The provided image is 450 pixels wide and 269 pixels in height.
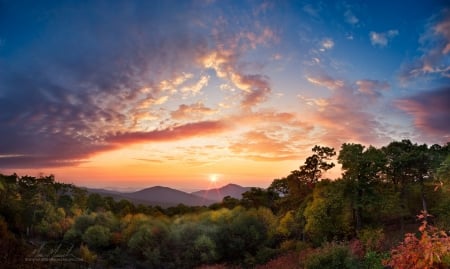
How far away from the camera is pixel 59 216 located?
156 feet

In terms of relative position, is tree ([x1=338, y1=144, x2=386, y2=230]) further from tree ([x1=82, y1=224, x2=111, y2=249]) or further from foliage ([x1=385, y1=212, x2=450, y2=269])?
tree ([x1=82, y1=224, x2=111, y2=249])

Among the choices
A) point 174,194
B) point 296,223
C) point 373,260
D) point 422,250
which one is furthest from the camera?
point 174,194

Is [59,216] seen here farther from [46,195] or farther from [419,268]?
[419,268]

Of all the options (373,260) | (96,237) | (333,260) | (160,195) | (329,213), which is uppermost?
(329,213)

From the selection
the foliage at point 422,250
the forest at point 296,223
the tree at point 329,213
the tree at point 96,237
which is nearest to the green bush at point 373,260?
the forest at point 296,223

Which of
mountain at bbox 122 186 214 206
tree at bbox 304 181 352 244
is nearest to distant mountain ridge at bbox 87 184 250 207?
mountain at bbox 122 186 214 206

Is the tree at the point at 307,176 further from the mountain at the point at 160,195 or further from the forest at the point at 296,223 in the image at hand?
the mountain at the point at 160,195

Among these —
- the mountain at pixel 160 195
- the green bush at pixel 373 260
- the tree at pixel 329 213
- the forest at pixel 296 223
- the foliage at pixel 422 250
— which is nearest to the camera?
the foliage at pixel 422 250

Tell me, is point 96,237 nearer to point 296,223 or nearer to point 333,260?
point 296,223

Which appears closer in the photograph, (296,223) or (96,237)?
(296,223)

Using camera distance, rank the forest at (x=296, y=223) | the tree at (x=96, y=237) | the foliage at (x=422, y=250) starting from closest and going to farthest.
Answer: the foliage at (x=422, y=250), the forest at (x=296, y=223), the tree at (x=96, y=237)

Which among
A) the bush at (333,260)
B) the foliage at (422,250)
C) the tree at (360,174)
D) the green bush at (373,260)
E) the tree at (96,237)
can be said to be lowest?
the tree at (96,237)

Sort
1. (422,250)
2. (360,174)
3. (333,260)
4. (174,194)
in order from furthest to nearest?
(174,194), (360,174), (333,260), (422,250)

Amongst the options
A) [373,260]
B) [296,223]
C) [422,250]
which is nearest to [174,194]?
[296,223]
